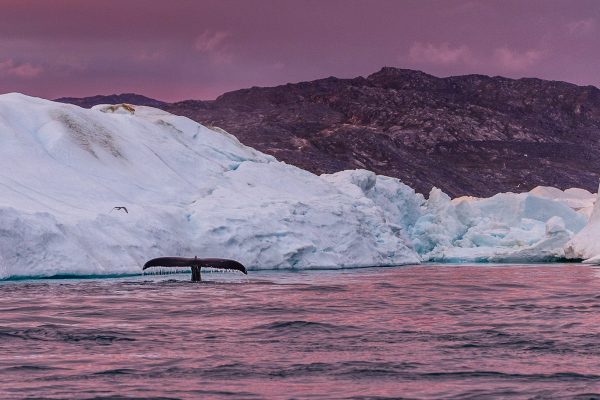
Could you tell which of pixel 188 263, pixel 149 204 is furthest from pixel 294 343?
pixel 149 204

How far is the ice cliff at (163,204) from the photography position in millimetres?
35312

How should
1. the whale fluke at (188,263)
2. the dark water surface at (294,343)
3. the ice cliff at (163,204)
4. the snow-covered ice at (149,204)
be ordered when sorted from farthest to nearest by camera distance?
the ice cliff at (163,204) → the snow-covered ice at (149,204) → the whale fluke at (188,263) → the dark water surface at (294,343)

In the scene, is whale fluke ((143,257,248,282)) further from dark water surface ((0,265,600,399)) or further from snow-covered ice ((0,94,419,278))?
dark water surface ((0,265,600,399))

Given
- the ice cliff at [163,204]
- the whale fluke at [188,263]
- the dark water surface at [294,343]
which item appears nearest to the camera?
the dark water surface at [294,343]

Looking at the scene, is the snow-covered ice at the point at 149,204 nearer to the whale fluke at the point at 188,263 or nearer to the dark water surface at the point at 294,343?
the whale fluke at the point at 188,263

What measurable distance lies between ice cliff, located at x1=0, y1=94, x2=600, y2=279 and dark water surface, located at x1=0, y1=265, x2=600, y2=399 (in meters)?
6.66

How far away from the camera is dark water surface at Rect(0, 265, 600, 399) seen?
11594 mm

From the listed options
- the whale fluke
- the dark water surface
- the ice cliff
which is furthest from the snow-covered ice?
the dark water surface

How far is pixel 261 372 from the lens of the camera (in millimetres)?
12711

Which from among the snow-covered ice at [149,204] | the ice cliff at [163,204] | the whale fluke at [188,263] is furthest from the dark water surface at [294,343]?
the ice cliff at [163,204]

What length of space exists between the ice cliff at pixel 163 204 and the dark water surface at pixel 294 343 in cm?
666

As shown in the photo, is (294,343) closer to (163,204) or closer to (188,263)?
(188,263)

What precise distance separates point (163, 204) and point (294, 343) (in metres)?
28.7


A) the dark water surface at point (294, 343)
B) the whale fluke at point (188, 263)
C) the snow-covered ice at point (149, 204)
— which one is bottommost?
the dark water surface at point (294, 343)
